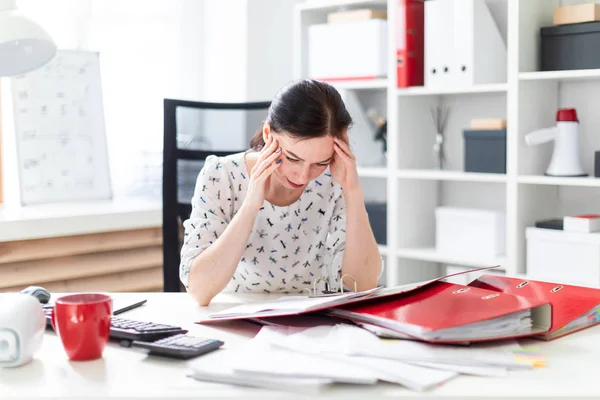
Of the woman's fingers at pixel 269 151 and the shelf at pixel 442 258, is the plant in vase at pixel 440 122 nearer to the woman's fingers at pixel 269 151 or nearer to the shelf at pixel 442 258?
the shelf at pixel 442 258

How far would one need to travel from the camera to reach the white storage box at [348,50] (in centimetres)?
293

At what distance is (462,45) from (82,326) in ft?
6.57

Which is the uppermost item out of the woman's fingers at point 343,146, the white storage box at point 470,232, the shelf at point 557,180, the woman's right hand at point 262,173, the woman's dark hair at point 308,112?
the woman's dark hair at point 308,112

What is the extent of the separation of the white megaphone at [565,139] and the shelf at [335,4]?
876 mm

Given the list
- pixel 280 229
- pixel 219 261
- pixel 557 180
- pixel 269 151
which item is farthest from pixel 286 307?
pixel 557 180

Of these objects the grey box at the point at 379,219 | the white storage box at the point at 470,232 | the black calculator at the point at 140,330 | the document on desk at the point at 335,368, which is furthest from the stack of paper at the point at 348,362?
the grey box at the point at 379,219

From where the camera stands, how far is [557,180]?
8.12 feet

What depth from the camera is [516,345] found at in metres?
1.10

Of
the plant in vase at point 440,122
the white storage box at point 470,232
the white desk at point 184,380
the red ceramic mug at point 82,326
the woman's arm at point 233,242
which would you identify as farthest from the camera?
the plant in vase at point 440,122

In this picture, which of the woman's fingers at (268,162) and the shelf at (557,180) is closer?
the woman's fingers at (268,162)

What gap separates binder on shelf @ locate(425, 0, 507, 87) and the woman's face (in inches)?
48.9

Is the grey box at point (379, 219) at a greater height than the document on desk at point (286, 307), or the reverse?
the document on desk at point (286, 307)

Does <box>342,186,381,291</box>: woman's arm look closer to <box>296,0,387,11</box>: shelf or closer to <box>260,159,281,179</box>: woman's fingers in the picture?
<box>260,159,281,179</box>: woman's fingers

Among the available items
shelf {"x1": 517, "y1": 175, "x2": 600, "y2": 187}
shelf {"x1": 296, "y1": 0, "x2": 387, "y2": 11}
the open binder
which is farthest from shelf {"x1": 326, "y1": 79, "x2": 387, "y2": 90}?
the open binder
